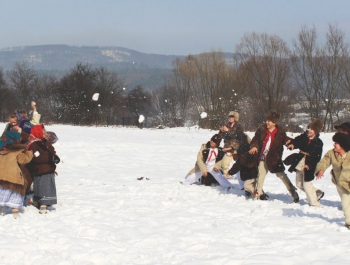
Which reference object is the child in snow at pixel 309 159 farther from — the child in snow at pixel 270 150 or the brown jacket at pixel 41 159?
the brown jacket at pixel 41 159

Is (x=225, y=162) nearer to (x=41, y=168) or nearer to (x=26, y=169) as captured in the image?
(x=41, y=168)

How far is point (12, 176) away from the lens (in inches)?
295

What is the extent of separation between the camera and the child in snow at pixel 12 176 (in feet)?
24.5

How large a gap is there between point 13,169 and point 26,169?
412mm

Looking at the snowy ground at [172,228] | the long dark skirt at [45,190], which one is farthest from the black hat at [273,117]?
the long dark skirt at [45,190]

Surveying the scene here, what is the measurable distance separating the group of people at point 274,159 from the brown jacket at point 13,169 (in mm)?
4282

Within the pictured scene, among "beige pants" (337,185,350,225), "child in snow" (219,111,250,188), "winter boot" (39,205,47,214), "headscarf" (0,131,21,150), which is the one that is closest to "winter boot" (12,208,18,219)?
"winter boot" (39,205,47,214)

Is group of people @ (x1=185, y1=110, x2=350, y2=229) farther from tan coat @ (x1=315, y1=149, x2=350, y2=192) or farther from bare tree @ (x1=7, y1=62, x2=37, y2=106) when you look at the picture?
bare tree @ (x1=7, y1=62, x2=37, y2=106)

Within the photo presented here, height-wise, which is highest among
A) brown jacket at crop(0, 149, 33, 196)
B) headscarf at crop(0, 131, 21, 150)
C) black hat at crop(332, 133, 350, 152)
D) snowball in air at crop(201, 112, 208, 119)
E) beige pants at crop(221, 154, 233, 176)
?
black hat at crop(332, 133, 350, 152)

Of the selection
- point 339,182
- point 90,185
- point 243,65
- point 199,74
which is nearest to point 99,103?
point 199,74

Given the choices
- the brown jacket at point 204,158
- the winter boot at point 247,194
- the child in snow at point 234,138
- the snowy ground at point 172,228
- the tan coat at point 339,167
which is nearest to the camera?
the snowy ground at point 172,228

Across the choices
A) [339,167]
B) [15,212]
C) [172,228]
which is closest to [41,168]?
[15,212]

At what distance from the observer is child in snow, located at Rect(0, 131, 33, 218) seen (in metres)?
7.46

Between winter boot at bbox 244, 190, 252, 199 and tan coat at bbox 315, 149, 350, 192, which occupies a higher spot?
tan coat at bbox 315, 149, 350, 192
